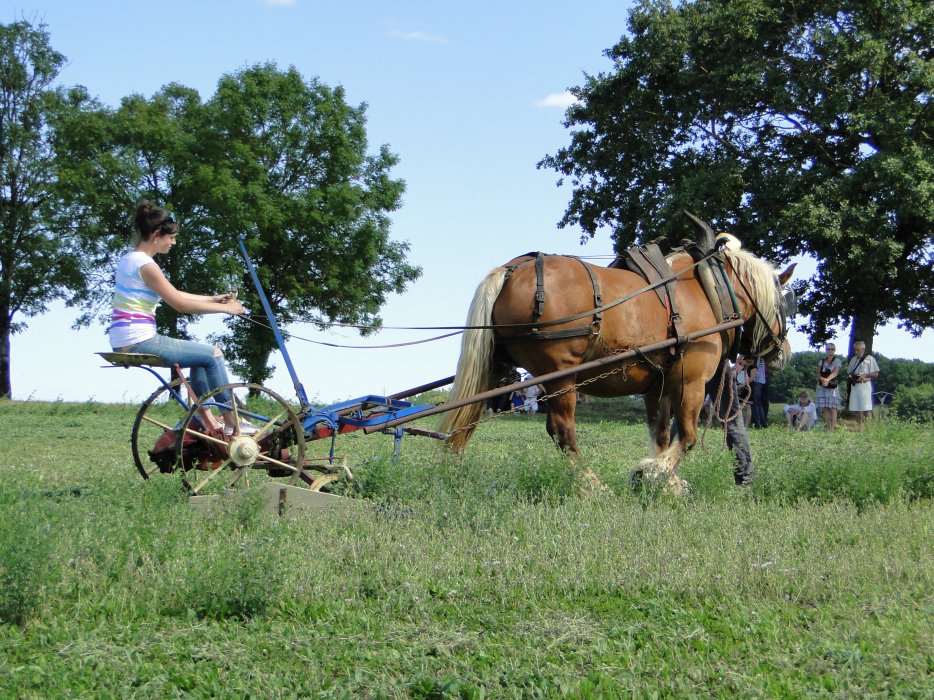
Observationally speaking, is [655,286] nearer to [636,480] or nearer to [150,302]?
[636,480]

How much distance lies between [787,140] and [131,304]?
2372 cm

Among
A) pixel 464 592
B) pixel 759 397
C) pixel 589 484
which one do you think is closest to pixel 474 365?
pixel 589 484

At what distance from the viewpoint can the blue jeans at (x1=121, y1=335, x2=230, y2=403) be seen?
659 centimetres

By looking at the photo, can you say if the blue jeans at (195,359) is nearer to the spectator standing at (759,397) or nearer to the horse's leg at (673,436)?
the horse's leg at (673,436)

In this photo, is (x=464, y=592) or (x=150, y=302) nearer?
(x=464, y=592)

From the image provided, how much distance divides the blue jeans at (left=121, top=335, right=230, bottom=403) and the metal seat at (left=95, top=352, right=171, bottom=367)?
0.04 m

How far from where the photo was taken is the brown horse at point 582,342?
743cm

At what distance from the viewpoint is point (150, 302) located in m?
6.64

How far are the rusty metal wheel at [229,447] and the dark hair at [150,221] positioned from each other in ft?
3.80

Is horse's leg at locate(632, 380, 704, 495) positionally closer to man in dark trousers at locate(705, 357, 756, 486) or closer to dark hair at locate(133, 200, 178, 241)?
man in dark trousers at locate(705, 357, 756, 486)

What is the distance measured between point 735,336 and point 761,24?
19.8 m

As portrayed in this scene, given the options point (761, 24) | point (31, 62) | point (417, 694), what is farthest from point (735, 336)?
point (31, 62)

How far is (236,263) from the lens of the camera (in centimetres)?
3456

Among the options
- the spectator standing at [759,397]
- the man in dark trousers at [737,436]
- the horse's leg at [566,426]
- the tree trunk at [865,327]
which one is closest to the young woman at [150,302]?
the horse's leg at [566,426]
